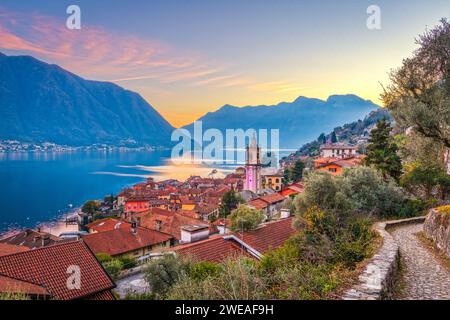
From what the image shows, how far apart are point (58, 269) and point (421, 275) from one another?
10.9 meters

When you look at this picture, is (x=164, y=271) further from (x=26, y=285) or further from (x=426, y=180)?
(x=426, y=180)

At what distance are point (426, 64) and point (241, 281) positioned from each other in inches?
350

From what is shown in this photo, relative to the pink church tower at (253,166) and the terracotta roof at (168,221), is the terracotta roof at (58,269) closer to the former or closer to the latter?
the terracotta roof at (168,221)

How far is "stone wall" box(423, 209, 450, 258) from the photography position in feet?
26.7

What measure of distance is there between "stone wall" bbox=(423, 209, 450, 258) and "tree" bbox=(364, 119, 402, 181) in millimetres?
10792

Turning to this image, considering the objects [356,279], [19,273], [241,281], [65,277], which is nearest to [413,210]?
[356,279]

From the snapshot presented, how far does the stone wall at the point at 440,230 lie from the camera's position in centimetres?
813

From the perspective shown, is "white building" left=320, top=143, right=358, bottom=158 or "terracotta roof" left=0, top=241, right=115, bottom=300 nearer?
"terracotta roof" left=0, top=241, right=115, bottom=300

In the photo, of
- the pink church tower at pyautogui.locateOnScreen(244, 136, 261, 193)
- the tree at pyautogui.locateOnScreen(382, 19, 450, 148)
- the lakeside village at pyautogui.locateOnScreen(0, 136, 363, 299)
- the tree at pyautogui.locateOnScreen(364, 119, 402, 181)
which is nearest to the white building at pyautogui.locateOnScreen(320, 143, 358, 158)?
the lakeside village at pyautogui.locateOnScreen(0, 136, 363, 299)

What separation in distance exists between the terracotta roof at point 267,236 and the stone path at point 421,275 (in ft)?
17.5

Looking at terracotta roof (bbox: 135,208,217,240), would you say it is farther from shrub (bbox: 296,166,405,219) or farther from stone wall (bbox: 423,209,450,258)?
stone wall (bbox: 423,209,450,258)

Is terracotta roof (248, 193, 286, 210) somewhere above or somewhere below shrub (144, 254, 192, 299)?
below

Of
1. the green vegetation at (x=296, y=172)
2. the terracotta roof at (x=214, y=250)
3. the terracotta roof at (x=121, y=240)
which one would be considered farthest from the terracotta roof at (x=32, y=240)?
the green vegetation at (x=296, y=172)

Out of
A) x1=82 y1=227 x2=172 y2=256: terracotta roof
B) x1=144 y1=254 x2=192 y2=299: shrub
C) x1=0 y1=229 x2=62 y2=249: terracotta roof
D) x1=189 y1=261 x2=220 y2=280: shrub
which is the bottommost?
x1=0 y1=229 x2=62 y2=249: terracotta roof
